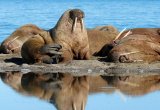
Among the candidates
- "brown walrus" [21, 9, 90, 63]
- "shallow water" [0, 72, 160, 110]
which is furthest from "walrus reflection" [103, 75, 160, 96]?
"brown walrus" [21, 9, 90, 63]

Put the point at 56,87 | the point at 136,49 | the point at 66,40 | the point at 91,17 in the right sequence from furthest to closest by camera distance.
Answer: the point at 91,17 < the point at 66,40 < the point at 136,49 < the point at 56,87

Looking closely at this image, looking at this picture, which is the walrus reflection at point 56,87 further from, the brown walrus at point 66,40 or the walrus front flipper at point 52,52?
Result: the brown walrus at point 66,40

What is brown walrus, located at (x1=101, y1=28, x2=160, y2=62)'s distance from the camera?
11.7m

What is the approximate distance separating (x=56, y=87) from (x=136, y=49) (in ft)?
9.44

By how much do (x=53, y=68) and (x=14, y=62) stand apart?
1167 mm

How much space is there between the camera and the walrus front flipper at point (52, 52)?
1144cm

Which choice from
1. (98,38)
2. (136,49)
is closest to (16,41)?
(98,38)

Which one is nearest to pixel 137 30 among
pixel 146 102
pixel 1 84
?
pixel 1 84

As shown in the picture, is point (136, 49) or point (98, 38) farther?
point (98, 38)

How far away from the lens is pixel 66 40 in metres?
11.9

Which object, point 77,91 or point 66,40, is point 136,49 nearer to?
point 66,40

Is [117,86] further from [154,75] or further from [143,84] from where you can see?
[154,75]

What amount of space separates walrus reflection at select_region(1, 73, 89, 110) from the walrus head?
1.47 meters

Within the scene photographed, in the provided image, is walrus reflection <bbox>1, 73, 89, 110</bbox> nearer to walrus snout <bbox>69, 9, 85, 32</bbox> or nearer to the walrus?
walrus snout <bbox>69, 9, 85, 32</bbox>
